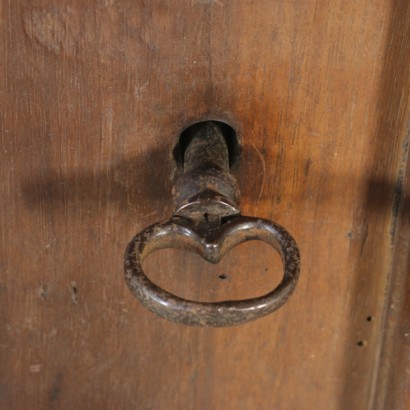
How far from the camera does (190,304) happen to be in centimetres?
45

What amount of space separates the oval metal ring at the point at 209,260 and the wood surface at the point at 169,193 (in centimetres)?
9

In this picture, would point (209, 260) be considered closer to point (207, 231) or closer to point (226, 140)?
Answer: point (207, 231)

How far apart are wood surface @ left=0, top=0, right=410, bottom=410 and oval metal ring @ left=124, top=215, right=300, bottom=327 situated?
0.09m

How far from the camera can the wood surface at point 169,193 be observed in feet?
1.68

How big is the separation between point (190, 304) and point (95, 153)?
18cm

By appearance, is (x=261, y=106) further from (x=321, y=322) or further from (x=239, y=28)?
(x=321, y=322)

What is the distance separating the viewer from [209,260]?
0.50m

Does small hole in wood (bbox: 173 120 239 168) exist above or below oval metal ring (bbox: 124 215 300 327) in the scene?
above

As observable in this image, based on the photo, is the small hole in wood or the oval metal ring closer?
the oval metal ring

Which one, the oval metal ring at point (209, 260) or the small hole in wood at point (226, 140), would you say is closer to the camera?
the oval metal ring at point (209, 260)

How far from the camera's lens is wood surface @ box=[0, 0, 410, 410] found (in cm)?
51

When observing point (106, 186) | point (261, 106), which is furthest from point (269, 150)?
point (106, 186)

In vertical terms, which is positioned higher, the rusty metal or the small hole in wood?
the small hole in wood

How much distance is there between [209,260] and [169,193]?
4.2 inches
